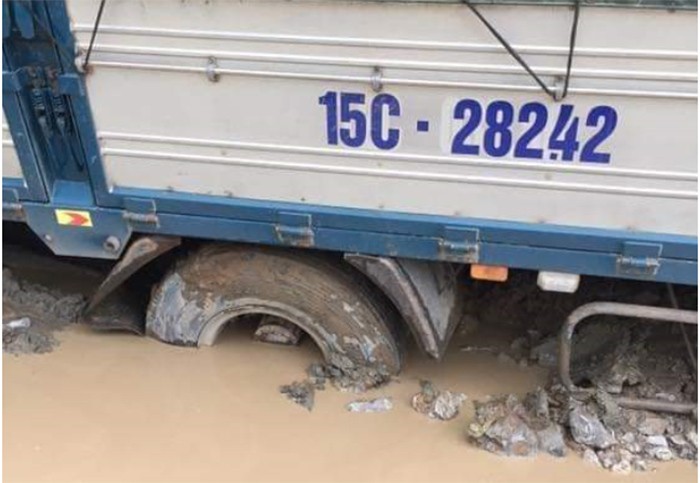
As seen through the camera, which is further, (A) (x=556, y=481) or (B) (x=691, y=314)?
(A) (x=556, y=481)

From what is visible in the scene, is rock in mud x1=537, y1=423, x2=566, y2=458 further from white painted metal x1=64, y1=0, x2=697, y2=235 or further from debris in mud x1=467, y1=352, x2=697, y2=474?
white painted metal x1=64, y1=0, x2=697, y2=235

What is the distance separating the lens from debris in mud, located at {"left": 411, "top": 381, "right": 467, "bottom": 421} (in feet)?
11.1

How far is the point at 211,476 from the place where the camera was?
124 inches

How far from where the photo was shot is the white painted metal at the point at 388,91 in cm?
255

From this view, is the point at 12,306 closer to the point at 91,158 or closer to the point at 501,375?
the point at 91,158

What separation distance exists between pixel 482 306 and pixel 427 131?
138 centimetres

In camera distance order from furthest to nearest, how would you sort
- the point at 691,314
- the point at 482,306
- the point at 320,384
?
1. the point at 482,306
2. the point at 320,384
3. the point at 691,314

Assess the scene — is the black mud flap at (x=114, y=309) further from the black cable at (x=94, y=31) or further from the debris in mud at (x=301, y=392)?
the black cable at (x=94, y=31)

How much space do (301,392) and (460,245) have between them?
1.03 m

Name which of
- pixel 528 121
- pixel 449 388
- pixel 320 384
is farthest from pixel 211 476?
pixel 528 121

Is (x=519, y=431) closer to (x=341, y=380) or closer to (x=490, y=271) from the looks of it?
(x=490, y=271)

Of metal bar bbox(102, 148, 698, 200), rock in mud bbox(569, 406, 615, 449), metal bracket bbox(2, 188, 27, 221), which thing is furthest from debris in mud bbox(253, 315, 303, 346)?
rock in mud bbox(569, 406, 615, 449)

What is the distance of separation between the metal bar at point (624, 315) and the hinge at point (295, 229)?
3.32 ft

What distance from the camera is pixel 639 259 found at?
2.83m
